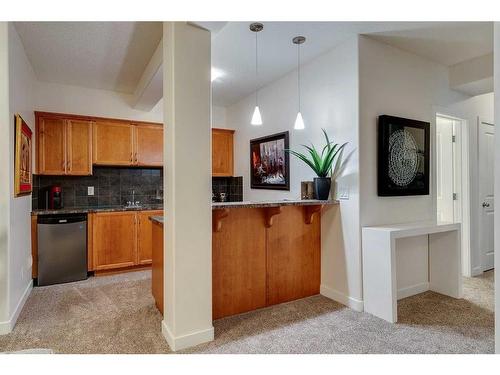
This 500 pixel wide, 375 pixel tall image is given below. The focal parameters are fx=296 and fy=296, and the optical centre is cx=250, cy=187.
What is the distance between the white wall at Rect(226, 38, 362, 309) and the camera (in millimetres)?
2852

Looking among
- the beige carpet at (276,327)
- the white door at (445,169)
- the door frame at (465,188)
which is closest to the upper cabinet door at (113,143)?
the beige carpet at (276,327)

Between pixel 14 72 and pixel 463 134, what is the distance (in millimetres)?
4997

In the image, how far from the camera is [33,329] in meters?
2.44

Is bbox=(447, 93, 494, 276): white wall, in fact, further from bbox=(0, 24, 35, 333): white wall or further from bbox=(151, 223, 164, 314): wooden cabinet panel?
bbox=(0, 24, 35, 333): white wall

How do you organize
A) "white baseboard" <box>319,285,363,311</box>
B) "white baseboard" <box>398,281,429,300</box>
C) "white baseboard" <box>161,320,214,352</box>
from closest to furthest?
"white baseboard" <box>161,320,214,352</box> → "white baseboard" <box>319,285,363,311</box> → "white baseboard" <box>398,281,429,300</box>

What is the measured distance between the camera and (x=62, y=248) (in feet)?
12.0

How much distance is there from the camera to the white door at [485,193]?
3.93 m

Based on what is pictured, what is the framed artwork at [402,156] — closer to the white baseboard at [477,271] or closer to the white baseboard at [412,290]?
the white baseboard at [412,290]

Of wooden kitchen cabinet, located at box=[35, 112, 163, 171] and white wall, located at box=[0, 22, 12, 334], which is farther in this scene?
wooden kitchen cabinet, located at box=[35, 112, 163, 171]

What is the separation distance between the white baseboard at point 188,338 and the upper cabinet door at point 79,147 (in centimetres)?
281

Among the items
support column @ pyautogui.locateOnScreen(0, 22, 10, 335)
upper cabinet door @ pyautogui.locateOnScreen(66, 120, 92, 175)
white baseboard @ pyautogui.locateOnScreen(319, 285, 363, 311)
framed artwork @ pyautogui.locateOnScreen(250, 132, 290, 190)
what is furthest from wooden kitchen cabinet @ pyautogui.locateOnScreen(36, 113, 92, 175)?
white baseboard @ pyautogui.locateOnScreen(319, 285, 363, 311)

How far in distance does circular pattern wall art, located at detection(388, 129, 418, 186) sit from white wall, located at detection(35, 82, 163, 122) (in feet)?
11.7

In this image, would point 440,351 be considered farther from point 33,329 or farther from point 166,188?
point 33,329

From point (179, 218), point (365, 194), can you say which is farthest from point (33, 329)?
point (365, 194)
